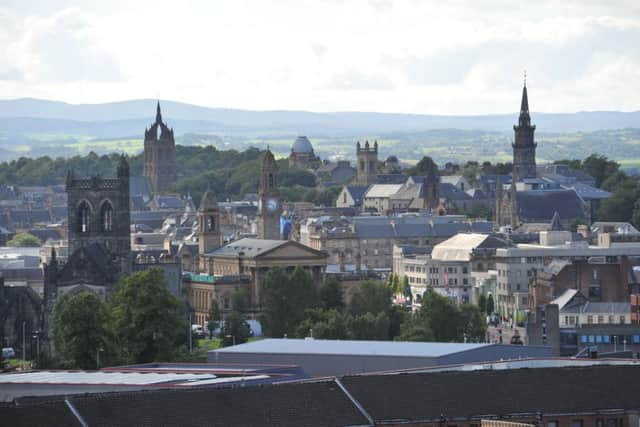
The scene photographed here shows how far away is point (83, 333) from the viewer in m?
103

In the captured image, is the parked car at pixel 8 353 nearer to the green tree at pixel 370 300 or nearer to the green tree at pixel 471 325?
the green tree at pixel 471 325

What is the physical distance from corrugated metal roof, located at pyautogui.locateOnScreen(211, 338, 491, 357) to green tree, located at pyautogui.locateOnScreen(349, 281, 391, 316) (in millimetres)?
45859

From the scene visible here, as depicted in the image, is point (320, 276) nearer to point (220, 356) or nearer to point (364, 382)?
point (220, 356)

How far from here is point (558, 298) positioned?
430 feet

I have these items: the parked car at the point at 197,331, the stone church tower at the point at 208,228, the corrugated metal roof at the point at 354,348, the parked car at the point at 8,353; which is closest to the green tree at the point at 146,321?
the parked car at the point at 8,353

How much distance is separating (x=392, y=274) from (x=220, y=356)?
9575 cm

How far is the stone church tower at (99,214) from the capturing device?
479 ft

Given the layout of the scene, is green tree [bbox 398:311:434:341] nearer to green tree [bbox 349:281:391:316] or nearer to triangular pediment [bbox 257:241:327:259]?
green tree [bbox 349:281:391:316]

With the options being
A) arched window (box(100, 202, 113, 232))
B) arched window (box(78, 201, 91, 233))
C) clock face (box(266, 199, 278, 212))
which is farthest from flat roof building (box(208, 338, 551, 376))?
clock face (box(266, 199, 278, 212))

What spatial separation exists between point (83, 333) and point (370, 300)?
4105cm

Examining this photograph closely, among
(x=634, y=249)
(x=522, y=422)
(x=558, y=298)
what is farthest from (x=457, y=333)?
(x=522, y=422)

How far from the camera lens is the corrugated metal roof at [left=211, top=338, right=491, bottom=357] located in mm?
84438

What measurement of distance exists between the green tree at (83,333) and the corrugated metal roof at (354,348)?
1163 centimetres

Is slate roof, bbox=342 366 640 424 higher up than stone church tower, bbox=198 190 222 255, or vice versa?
stone church tower, bbox=198 190 222 255
